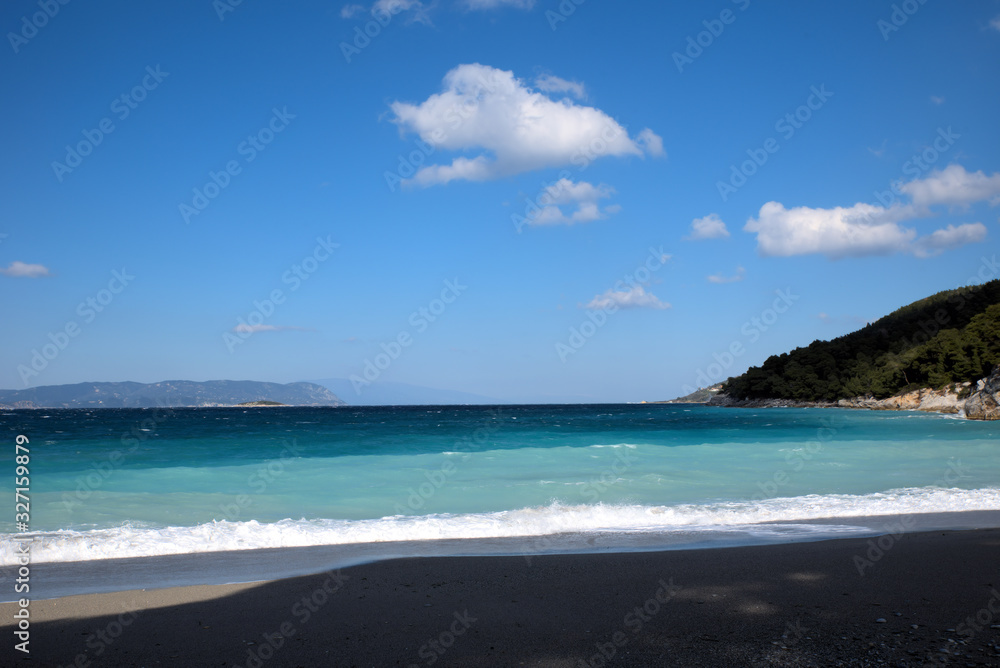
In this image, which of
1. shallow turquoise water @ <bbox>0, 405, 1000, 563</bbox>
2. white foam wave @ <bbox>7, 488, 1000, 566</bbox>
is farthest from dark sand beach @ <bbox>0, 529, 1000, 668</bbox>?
shallow turquoise water @ <bbox>0, 405, 1000, 563</bbox>

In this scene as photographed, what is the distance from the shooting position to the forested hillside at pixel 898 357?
65.2 metres

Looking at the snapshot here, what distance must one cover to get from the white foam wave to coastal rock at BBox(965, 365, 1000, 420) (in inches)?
1646

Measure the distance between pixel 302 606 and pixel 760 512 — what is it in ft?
30.9

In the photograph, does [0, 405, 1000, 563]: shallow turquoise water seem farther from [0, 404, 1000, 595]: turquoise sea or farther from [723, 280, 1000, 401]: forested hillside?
[723, 280, 1000, 401]: forested hillside

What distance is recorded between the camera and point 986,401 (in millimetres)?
47750

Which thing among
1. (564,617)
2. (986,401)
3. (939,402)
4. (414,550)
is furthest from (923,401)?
(564,617)

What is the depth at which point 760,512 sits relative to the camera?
39.0 feet

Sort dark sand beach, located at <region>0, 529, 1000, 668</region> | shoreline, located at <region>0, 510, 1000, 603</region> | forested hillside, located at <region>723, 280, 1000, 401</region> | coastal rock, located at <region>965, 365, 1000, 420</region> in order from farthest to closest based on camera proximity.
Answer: forested hillside, located at <region>723, 280, 1000, 401</region>, coastal rock, located at <region>965, 365, 1000, 420</region>, shoreline, located at <region>0, 510, 1000, 603</region>, dark sand beach, located at <region>0, 529, 1000, 668</region>

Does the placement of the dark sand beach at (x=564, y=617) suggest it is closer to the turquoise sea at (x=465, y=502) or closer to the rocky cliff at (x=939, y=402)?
the turquoise sea at (x=465, y=502)

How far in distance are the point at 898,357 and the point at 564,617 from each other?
10699 centimetres

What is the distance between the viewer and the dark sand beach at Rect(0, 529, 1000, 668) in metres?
4.71

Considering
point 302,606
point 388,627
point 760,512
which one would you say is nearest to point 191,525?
point 302,606

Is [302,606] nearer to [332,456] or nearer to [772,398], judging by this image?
[332,456]

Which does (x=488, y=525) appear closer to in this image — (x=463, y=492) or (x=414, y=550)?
(x=414, y=550)
